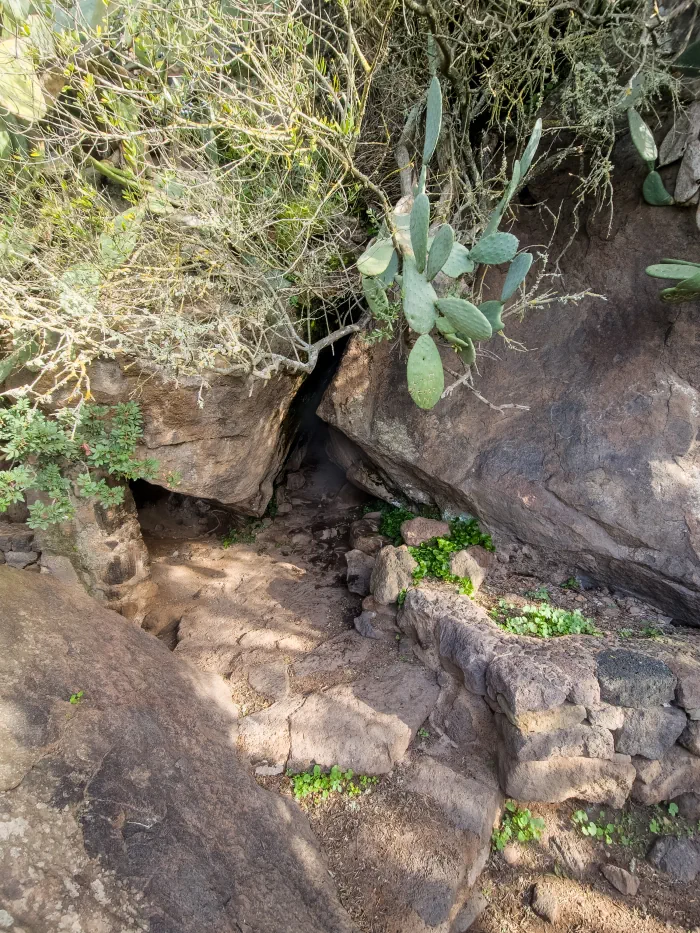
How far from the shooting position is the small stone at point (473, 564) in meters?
3.59

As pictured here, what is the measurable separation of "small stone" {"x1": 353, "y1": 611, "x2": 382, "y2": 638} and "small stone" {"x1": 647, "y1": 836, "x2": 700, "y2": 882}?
201 cm

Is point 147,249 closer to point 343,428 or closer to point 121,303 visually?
point 121,303

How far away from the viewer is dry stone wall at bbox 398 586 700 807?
282cm

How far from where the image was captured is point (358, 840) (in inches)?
110

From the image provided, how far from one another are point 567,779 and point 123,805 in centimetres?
244

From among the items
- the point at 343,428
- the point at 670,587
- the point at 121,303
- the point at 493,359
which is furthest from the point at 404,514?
the point at 121,303

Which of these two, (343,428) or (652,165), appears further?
(343,428)

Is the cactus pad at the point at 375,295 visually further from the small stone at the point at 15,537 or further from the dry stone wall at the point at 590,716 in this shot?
the small stone at the point at 15,537

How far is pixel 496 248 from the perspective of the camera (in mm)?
2637

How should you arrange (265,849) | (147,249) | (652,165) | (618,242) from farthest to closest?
(618,242), (652,165), (147,249), (265,849)

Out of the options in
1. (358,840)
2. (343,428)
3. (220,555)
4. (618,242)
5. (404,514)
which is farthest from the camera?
(220,555)

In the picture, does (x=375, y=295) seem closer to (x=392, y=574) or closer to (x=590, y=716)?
(x=392, y=574)

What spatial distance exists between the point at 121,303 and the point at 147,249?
394mm

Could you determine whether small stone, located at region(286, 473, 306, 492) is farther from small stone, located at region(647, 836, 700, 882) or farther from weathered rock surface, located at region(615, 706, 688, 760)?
small stone, located at region(647, 836, 700, 882)
